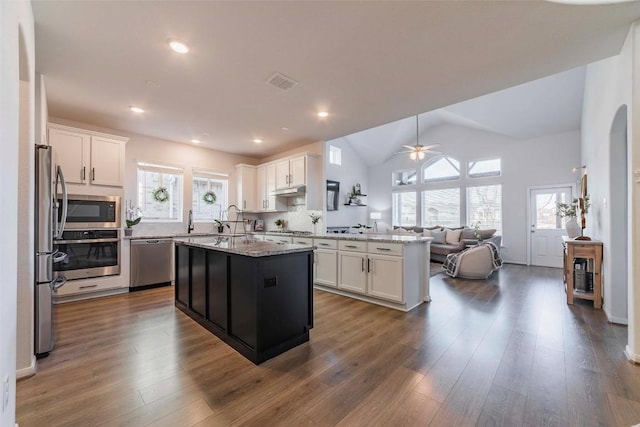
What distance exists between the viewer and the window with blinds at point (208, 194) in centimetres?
582

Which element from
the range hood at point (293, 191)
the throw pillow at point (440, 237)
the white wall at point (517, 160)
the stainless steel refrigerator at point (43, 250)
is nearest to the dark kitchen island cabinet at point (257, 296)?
the stainless steel refrigerator at point (43, 250)

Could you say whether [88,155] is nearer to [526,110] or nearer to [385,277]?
[385,277]

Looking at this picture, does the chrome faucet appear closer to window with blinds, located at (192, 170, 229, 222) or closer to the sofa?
window with blinds, located at (192, 170, 229, 222)

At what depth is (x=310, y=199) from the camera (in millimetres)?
5387

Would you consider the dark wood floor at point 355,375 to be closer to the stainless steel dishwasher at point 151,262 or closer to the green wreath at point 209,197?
the stainless steel dishwasher at point 151,262

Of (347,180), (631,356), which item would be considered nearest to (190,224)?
(347,180)

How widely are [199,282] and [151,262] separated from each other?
215 cm

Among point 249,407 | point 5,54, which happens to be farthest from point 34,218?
point 249,407

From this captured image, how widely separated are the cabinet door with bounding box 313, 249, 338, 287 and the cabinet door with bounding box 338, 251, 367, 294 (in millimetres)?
103

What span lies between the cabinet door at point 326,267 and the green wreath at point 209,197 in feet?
9.72

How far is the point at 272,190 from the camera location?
605 cm

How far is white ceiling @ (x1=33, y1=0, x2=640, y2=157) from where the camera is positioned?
202cm

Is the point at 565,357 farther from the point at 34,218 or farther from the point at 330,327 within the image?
the point at 34,218

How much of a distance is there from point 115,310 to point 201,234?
206 cm
